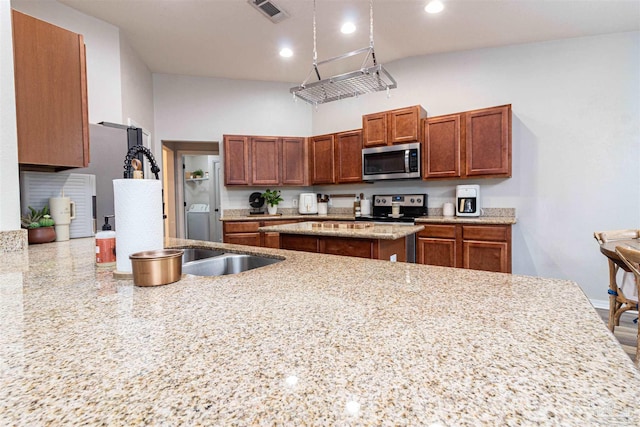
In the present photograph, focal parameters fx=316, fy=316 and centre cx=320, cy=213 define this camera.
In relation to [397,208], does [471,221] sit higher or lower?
lower

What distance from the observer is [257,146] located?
471 cm

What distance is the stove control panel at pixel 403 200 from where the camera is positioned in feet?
13.5

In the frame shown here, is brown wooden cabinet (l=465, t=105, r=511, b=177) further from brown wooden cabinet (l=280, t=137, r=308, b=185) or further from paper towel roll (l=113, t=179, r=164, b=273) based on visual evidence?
paper towel roll (l=113, t=179, r=164, b=273)

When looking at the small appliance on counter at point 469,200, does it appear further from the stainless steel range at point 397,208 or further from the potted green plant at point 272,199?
the potted green plant at point 272,199

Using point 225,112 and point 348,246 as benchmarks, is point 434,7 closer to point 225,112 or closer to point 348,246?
point 348,246

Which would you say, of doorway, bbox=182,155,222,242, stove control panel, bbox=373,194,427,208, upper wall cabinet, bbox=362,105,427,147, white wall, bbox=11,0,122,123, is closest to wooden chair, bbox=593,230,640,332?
stove control panel, bbox=373,194,427,208

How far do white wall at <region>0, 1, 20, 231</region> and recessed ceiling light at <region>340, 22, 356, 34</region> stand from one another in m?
2.66

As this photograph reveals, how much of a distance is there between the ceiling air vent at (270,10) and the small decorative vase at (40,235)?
2405 mm

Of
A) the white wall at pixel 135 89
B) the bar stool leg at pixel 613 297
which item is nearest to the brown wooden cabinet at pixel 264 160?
the white wall at pixel 135 89

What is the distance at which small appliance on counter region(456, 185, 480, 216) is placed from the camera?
12.0ft

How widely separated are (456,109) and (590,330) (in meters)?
3.87

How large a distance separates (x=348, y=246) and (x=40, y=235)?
1.93 m

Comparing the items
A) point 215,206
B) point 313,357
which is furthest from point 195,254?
point 215,206

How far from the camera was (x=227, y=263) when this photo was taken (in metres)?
1.50
